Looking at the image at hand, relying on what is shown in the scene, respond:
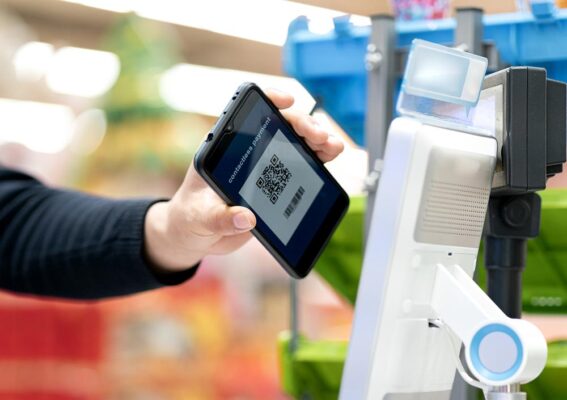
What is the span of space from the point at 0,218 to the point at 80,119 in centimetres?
255

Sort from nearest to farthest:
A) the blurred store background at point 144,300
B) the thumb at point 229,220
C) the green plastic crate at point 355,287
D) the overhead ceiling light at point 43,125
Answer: the thumb at point 229,220, the green plastic crate at point 355,287, the blurred store background at point 144,300, the overhead ceiling light at point 43,125

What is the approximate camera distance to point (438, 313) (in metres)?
0.80

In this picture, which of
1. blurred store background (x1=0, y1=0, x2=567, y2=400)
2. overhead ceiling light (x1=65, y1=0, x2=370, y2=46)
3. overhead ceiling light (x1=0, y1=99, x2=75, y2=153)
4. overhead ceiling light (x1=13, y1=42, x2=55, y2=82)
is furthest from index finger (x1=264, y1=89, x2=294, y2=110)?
overhead ceiling light (x1=0, y1=99, x2=75, y2=153)

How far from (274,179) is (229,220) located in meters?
0.07

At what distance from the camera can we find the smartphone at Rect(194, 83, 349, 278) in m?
0.95

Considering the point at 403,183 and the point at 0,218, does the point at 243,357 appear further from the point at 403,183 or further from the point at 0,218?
the point at 403,183

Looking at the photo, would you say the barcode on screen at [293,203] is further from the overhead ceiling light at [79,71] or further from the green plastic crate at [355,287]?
the overhead ceiling light at [79,71]

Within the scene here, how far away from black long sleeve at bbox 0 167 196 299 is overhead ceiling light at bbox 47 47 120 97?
414 centimetres

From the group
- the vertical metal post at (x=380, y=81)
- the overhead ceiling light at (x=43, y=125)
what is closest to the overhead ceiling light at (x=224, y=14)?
the overhead ceiling light at (x=43, y=125)

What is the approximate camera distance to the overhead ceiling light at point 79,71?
5.87m

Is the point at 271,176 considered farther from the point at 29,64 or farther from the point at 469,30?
the point at 29,64

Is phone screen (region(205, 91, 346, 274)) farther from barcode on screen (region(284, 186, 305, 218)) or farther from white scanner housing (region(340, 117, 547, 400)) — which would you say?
white scanner housing (region(340, 117, 547, 400))

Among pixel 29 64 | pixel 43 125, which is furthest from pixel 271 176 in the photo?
pixel 43 125

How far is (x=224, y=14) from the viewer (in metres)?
5.21
